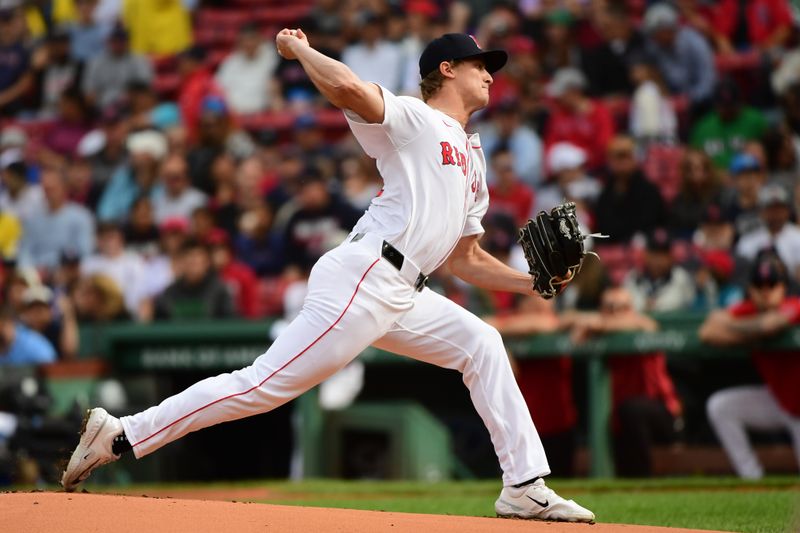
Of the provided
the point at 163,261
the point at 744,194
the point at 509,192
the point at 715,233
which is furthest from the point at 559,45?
the point at 163,261

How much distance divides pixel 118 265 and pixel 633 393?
5126 mm

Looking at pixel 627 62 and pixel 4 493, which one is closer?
pixel 4 493

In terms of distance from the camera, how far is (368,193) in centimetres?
1135

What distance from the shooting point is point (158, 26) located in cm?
1531

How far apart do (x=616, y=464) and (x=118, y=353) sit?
3857 millimetres

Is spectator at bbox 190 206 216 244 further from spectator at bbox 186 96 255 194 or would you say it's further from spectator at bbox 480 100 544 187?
spectator at bbox 480 100 544 187

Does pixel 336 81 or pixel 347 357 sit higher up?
pixel 336 81

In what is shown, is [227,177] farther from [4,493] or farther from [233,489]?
[4,493]

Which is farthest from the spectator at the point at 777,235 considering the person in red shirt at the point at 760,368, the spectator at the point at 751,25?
the spectator at the point at 751,25

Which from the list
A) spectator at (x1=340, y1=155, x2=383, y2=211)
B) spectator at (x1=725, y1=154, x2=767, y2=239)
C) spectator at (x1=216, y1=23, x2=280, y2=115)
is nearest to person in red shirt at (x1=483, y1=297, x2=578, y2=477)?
spectator at (x1=725, y1=154, x2=767, y2=239)

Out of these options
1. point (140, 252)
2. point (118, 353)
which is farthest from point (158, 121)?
point (118, 353)

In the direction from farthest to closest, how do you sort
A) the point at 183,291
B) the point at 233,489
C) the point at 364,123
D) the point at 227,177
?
the point at 227,177 → the point at 183,291 → the point at 233,489 → the point at 364,123

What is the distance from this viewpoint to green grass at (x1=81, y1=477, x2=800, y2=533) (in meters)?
5.59

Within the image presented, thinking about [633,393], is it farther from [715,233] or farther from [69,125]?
[69,125]
